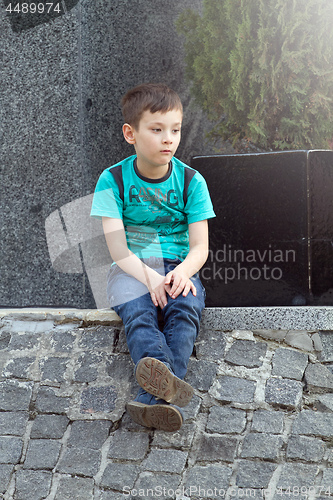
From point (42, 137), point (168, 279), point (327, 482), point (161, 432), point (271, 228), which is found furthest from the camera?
point (42, 137)

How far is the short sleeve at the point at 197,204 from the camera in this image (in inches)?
97.9

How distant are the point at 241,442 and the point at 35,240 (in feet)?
7.85

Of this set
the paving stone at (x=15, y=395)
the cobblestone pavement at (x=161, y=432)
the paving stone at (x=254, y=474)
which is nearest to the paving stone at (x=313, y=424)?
the cobblestone pavement at (x=161, y=432)

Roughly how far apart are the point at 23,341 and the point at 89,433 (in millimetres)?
741

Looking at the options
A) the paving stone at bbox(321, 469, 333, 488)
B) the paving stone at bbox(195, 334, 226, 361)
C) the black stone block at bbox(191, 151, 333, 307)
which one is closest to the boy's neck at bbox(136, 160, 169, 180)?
the black stone block at bbox(191, 151, 333, 307)

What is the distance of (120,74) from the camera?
13.4 feet

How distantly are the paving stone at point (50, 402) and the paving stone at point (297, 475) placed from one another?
1.03 meters

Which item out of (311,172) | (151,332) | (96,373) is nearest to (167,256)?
(151,332)

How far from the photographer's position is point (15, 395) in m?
2.32

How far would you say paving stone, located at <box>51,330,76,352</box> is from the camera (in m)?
2.51

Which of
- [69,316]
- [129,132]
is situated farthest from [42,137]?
[69,316]

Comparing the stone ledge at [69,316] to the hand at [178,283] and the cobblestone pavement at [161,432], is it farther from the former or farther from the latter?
the hand at [178,283]

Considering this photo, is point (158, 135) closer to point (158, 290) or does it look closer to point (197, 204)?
point (197, 204)

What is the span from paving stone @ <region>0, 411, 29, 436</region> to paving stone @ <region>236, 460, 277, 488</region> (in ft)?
3.30
